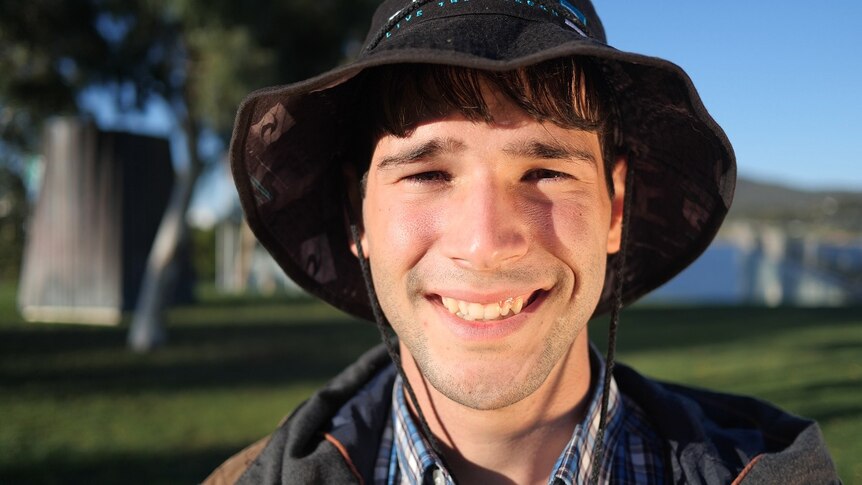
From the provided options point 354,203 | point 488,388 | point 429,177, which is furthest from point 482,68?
point 354,203

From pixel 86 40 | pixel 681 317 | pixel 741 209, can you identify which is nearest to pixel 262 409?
pixel 86 40

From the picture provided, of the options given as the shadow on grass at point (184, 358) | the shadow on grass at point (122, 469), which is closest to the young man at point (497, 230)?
the shadow on grass at point (122, 469)

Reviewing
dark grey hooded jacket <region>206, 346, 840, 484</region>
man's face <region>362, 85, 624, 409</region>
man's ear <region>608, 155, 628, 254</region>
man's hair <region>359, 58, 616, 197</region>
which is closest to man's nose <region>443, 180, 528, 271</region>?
man's face <region>362, 85, 624, 409</region>

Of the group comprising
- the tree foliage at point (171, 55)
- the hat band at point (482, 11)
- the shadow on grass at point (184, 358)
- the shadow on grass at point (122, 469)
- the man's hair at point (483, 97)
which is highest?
the tree foliage at point (171, 55)

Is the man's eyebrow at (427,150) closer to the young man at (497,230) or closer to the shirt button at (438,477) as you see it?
the young man at (497,230)

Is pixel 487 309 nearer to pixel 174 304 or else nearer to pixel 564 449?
pixel 564 449

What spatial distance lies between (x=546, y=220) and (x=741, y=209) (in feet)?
77.1

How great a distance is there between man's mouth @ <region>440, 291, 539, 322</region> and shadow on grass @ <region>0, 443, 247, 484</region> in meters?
4.02

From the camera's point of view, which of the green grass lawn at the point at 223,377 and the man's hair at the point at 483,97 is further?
the green grass lawn at the point at 223,377

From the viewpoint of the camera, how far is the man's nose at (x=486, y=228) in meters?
1.50

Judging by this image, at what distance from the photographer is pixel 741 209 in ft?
76.1

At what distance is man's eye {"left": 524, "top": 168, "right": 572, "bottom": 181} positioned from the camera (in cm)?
159

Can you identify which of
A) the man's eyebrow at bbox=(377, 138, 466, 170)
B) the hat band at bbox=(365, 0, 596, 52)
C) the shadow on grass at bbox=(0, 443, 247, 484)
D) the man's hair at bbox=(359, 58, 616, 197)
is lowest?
the shadow on grass at bbox=(0, 443, 247, 484)

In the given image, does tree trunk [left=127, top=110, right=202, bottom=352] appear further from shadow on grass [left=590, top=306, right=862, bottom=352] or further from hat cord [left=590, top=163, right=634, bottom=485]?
hat cord [left=590, top=163, right=634, bottom=485]
